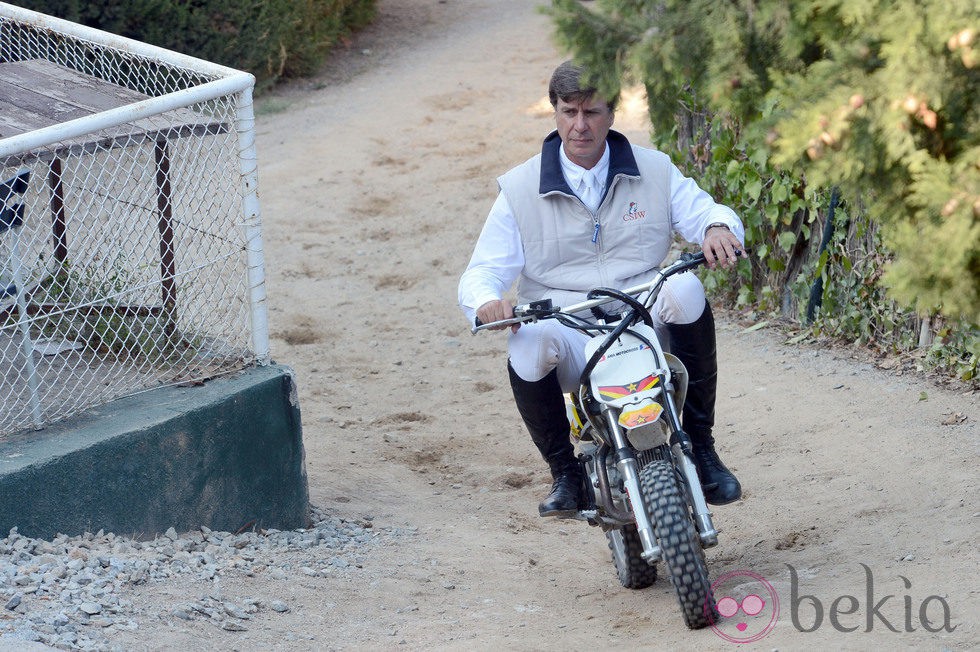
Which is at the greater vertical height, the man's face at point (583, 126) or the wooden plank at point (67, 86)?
the wooden plank at point (67, 86)

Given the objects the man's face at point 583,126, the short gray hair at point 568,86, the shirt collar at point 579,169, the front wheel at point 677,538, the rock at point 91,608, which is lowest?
the rock at point 91,608

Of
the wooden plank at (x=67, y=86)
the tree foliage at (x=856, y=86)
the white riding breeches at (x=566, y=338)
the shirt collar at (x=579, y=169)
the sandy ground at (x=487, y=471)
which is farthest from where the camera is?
the wooden plank at (x=67, y=86)

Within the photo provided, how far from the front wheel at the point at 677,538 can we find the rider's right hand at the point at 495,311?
2.01 feet

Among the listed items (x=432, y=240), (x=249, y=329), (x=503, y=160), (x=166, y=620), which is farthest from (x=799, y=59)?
(x=503, y=160)

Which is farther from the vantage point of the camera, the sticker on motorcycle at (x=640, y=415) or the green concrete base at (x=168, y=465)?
the green concrete base at (x=168, y=465)

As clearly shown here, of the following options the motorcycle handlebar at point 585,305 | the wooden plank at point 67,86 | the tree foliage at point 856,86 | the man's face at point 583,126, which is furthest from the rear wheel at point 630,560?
the wooden plank at point 67,86

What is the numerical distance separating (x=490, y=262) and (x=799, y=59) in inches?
62.5

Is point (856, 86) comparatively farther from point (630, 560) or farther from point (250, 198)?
point (250, 198)

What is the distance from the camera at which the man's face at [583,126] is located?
367 cm

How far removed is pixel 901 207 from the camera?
2113mm

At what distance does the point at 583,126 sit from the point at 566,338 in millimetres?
701

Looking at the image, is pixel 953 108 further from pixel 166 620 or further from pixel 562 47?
pixel 166 620

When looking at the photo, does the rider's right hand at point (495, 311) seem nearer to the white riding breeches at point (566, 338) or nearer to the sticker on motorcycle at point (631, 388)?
the white riding breeches at point (566, 338)

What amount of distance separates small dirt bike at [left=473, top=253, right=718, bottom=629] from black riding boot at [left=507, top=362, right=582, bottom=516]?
162 millimetres
